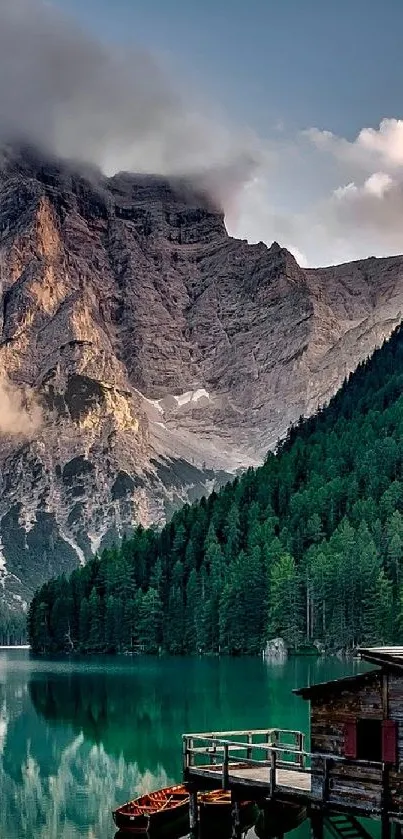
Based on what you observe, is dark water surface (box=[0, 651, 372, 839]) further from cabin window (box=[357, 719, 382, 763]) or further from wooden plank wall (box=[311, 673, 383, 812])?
cabin window (box=[357, 719, 382, 763])

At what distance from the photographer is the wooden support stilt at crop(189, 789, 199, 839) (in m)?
50.5

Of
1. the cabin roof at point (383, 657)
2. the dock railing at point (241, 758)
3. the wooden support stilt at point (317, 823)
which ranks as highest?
the cabin roof at point (383, 657)

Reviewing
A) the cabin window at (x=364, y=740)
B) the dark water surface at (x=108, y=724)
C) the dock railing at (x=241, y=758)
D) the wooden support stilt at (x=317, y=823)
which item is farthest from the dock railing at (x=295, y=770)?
the dark water surface at (x=108, y=724)

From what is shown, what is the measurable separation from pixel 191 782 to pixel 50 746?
129ft

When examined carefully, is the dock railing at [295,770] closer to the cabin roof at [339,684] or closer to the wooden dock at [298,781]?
the wooden dock at [298,781]

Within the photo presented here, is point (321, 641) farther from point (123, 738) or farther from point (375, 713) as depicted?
point (375, 713)

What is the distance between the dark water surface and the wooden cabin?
10215mm

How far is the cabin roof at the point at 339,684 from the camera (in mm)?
44875

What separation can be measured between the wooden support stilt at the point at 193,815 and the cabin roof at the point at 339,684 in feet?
25.2

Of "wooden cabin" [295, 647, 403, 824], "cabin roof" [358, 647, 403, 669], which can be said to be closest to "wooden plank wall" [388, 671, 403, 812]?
Result: "wooden cabin" [295, 647, 403, 824]

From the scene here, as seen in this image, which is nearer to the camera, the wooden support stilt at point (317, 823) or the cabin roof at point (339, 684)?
the cabin roof at point (339, 684)

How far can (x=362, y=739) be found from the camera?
1778 inches

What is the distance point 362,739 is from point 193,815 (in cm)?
975

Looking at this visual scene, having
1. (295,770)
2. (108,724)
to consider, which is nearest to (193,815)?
(295,770)
